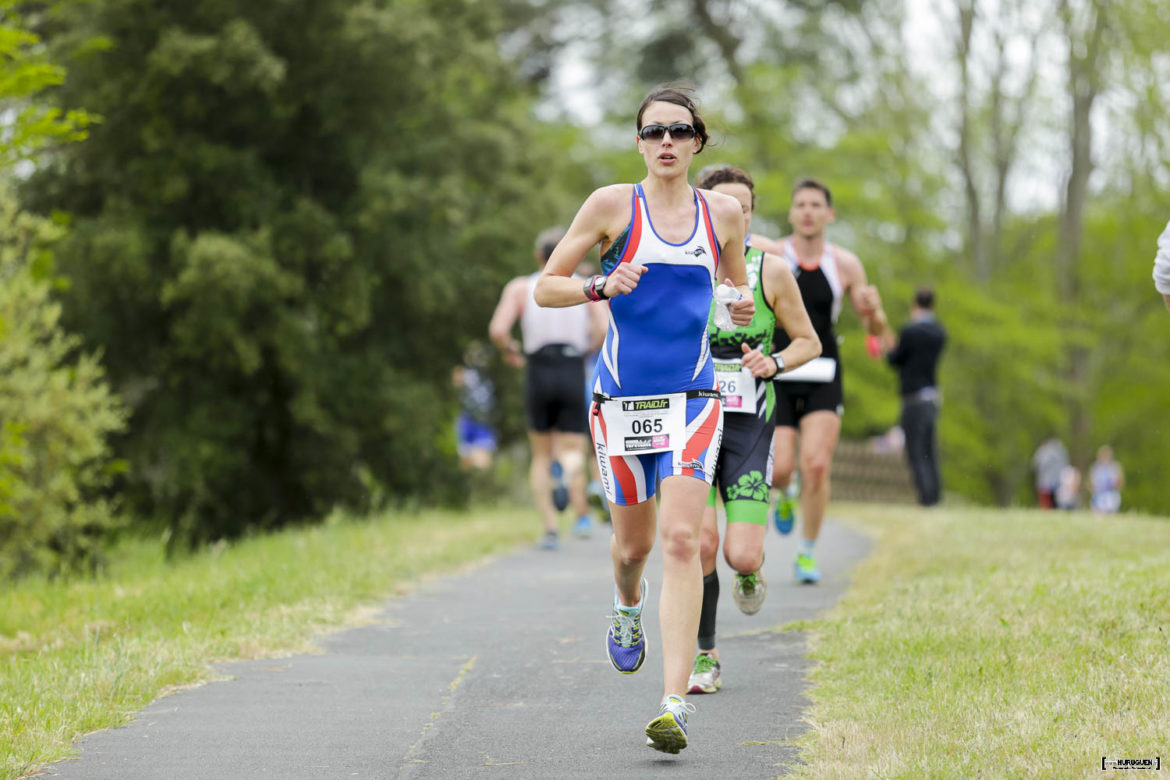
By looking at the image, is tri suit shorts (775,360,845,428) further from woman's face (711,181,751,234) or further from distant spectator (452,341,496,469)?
distant spectator (452,341,496,469)

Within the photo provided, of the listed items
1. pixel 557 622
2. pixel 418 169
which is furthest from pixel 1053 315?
pixel 557 622

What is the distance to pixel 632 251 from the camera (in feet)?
17.0

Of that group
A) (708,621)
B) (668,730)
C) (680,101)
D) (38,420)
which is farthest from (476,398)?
(668,730)

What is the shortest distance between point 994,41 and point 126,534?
72.6ft

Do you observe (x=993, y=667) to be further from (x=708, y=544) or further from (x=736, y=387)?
(x=736, y=387)

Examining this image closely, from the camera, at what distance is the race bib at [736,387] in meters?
6.45

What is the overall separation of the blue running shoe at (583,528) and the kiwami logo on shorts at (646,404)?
7803 mm

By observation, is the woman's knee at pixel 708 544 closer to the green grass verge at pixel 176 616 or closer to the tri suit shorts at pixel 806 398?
the green grass verge at pixel 176 616

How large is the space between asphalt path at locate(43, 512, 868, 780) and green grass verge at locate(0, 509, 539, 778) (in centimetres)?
16

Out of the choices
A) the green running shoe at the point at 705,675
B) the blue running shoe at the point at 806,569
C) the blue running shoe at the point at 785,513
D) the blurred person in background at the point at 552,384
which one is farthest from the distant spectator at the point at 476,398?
the green running shoe at the point at 705,675

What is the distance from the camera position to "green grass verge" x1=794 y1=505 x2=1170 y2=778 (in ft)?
15.0

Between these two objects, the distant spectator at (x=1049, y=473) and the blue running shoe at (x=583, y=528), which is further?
the distant spectator at (x=1049, y=473)

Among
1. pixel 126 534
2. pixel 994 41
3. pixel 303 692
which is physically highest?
pixel 994 41

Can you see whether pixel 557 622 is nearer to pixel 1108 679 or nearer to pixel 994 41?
pixel 1108 679
